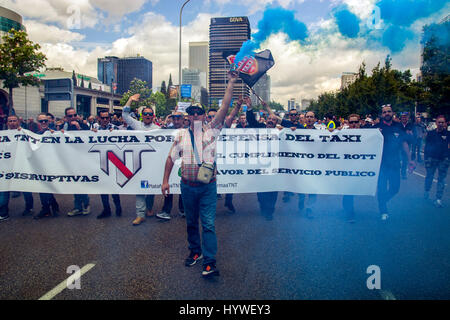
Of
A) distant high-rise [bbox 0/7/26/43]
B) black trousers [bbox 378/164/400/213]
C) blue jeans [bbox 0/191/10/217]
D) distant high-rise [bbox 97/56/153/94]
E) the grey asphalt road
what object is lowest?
the grey asphalt road

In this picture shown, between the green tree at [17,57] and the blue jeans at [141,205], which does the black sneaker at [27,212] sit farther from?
the green tree at [17,57]

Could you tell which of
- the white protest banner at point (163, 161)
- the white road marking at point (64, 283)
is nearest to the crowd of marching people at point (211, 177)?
the white protest banner at point (163, 161)

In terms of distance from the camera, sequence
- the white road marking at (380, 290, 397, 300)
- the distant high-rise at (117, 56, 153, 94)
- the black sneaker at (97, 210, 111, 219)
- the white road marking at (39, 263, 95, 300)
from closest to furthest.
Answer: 1. the white road marking at (380, 290, 397, 300)
2. the white road marking at (39, 263, 95, 300)
3. the black sneaker at (97, 210, 111, 219)
4. the distant high-rise at (117, 56, 153, 94)

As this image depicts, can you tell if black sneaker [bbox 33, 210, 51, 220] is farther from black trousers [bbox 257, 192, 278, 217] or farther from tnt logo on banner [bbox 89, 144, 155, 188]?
black trousers [bbox 257, 192, 278, 217]

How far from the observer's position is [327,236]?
5391 millimetres

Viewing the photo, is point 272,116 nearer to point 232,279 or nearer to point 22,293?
point 232,279

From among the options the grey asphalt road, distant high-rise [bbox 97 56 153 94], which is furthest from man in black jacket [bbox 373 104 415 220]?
distant high-rise [bbox 97 56 153 94]

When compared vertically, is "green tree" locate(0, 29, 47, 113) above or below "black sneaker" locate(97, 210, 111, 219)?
above

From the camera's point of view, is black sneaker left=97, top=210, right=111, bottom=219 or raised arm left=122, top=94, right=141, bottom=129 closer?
black sneaker left=97, top=210, right=111, bottom=219

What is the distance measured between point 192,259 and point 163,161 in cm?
302

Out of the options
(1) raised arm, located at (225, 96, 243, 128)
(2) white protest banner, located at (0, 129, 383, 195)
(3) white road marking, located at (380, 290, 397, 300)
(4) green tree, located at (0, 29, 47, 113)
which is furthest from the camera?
(4) green tree, located at (0, 29, 47, 113)

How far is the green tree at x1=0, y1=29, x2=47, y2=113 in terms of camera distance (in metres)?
27.6

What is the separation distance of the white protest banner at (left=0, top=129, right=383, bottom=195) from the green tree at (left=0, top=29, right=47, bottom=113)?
2413 centimetres
